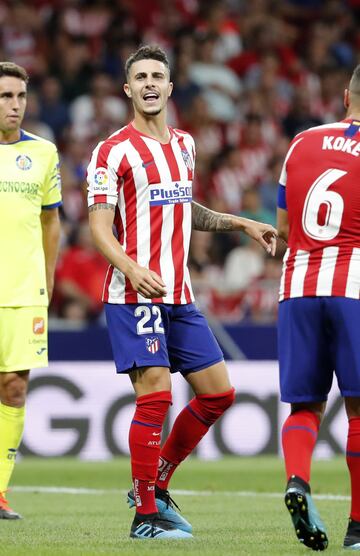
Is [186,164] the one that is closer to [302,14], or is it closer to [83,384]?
[83,384]

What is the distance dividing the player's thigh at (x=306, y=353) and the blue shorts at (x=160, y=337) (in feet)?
2.47

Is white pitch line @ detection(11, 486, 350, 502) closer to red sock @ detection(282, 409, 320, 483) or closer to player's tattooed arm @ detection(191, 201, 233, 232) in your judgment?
player's tattooed arm @ detection(191, 201, 233, 232)

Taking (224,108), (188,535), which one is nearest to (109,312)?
(188,535)

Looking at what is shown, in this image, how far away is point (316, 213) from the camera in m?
5.65

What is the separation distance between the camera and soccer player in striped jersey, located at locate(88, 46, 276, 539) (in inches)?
241

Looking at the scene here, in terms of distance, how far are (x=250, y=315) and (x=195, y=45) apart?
5.45 m

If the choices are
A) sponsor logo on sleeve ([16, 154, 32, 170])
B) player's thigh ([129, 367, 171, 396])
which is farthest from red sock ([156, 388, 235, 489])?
sponsor logo on sleeve ([16, 154, 32, 170])

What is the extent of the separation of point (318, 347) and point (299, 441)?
1.39 ft

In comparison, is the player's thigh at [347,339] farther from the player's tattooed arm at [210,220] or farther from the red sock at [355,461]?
the player's tattooed arm at [210,220]

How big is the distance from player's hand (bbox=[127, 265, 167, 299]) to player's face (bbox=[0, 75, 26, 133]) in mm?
1793

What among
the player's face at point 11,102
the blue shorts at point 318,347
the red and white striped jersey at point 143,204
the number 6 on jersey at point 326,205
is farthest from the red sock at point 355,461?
the player's face at point 11,102

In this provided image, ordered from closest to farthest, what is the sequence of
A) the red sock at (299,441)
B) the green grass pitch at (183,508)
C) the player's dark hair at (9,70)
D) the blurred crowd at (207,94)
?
1. the red sock at (299,441)
2. the green grass pitch at (183,508)
3. the player's dark hair at (9,70)
4. the blurred crowd at (207,94)

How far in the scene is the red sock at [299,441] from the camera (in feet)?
18.1

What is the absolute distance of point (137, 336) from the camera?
6160mm
